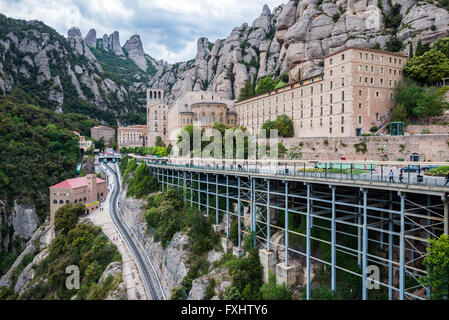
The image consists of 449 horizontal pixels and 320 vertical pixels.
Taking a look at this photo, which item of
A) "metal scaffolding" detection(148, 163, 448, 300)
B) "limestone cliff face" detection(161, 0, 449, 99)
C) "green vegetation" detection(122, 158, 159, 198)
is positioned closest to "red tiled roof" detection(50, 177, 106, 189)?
"green vegetation" detection(122, 158, 159, 198)

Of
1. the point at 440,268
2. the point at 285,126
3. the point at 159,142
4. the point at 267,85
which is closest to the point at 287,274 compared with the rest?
the point at 440,268

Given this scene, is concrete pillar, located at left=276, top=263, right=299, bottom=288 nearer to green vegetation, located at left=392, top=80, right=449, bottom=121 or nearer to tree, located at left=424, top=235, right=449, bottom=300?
tree, located at left=424, top=235, right=449, bottom=300

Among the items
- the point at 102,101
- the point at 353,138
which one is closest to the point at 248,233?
the point at 353,138

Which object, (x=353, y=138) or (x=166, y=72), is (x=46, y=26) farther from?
(x=353, y=138)

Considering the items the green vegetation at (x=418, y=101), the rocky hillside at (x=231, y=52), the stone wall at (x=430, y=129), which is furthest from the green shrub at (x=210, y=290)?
the rocky hillside at (x=231, y=52)

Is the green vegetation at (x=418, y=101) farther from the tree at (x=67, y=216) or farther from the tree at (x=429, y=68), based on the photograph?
the tree at (x=67, y=216)

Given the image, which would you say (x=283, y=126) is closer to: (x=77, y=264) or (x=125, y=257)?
(x=125, y=257)
